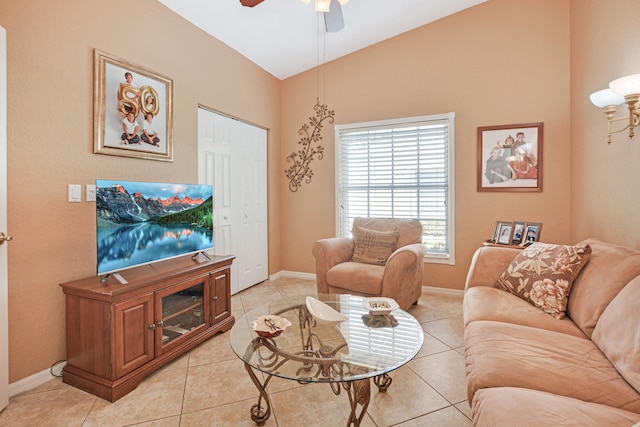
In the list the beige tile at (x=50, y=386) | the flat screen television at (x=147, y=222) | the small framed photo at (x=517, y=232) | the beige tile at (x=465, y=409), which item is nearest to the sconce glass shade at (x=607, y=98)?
the small framed photo at (x=517, y=232)

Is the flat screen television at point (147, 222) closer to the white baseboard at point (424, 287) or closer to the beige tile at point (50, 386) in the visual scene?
the beige tile at point (50, 386)

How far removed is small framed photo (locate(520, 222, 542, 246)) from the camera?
292 cm

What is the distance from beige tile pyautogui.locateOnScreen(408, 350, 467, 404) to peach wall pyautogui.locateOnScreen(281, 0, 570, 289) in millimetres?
1600

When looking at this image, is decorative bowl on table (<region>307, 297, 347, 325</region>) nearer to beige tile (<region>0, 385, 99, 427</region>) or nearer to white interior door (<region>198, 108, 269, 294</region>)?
beige tile (<region>0, 385, 99, 427</region>)

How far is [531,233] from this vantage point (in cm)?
296

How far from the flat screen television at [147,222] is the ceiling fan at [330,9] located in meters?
1.41

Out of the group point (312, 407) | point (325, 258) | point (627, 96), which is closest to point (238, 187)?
point (325, 258)

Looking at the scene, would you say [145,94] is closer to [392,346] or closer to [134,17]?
[134,17]

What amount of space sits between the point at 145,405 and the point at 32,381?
79cm

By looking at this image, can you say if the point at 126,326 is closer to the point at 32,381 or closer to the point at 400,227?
the point at 32,381

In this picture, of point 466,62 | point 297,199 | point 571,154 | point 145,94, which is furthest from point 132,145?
point 571,154

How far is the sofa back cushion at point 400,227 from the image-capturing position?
3.29 m

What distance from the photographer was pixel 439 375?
2.01 meters

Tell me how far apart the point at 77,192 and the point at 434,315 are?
3.06 m
